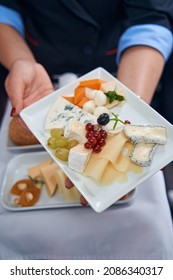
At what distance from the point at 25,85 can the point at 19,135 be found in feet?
0.46

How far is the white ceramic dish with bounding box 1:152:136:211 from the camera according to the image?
0.81 meters

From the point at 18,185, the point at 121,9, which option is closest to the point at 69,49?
the point at 121,9

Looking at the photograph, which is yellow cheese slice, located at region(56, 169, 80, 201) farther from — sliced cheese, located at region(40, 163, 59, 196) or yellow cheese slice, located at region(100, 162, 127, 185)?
yellow cheese slice, located at region(100, 162, 127, 185)

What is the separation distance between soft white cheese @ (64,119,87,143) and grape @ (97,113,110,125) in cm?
4

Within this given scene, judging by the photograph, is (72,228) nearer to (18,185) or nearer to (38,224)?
(38,224)

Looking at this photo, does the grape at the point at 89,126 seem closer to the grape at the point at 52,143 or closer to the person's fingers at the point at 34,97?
the grape at the point at 52,143

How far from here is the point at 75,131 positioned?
2.25 ft

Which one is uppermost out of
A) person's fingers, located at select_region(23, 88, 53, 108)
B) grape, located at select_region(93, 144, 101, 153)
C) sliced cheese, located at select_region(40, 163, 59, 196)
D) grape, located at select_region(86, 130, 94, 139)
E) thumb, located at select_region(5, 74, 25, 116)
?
grape, located at select_region(86, 130, 94, 139)

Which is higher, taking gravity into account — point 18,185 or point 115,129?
point 115,129

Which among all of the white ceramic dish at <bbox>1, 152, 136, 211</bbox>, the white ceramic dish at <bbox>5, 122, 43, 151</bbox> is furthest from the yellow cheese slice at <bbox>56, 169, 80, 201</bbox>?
the white ceramic dish at <bbox>5, 122, 43, 151</bbox>

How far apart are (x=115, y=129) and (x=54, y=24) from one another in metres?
0.53

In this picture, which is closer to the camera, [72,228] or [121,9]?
[72,228]

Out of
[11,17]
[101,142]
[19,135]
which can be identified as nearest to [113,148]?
[101,142]

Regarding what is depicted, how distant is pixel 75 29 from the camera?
1.05 meters
